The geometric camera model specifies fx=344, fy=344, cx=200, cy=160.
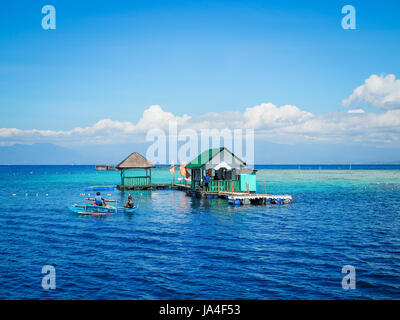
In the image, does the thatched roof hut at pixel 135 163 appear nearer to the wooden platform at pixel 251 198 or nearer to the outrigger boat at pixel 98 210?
the wooden platform at pixel 251 198

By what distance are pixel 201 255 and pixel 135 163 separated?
1445 inches

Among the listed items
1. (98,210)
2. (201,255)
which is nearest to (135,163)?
(98,210)

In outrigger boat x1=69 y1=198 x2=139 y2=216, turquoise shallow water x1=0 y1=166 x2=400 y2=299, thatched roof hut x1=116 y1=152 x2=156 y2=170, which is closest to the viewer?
turquoise shallow water x1=0 y1=166 x2=400 y2=299

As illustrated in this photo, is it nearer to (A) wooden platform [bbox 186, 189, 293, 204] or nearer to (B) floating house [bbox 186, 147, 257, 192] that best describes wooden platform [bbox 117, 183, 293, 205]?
(A) wooden platform [bbox 186, 189, 293, 204]

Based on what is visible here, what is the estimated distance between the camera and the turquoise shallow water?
13.7 m

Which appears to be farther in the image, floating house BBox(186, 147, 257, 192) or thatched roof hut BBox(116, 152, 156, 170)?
thatched roof hut BBox(116, 152, 156, 170)

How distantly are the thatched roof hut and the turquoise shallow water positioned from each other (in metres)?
21.1

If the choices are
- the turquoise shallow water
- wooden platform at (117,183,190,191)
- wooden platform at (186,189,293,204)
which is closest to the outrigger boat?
the turquoise shallow water

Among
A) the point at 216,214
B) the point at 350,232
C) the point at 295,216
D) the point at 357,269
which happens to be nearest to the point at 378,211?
the point at 295,216

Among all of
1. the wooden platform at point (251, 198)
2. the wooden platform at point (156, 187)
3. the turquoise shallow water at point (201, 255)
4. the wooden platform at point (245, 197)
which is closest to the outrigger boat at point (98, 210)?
the turquoise shallow water at point (201, 255)

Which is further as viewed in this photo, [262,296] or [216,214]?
[216,214]

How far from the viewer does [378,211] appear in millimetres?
34219
